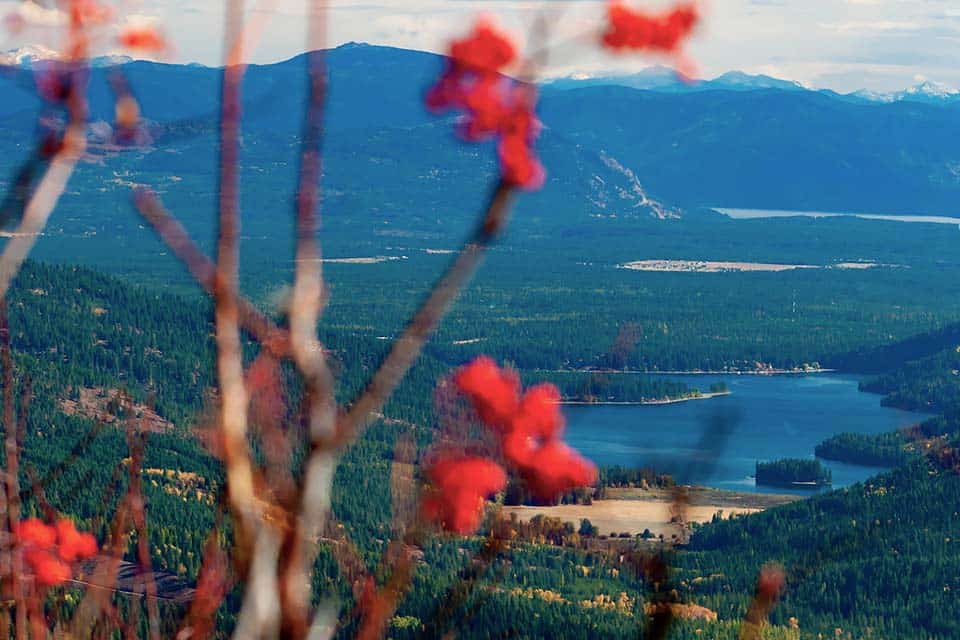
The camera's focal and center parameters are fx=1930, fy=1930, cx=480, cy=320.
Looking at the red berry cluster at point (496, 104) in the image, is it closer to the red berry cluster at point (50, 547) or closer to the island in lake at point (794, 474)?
the red berry cluster at point (50, 547)

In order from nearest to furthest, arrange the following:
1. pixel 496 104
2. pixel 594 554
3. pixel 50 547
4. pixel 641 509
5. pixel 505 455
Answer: pixel 496 104
pixel 505 455
pixel 50 547
pixel 594 554
pixel 641 509

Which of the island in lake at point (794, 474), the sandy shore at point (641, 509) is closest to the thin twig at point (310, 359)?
the sandy shore at point (641, 509)

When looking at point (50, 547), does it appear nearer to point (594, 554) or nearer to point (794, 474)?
point (594, 554)

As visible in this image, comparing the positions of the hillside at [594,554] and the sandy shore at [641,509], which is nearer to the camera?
the hillside at [594,554]

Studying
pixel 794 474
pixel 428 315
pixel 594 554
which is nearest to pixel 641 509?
pixel 794 474

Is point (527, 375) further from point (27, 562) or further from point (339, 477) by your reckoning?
point (27, 562)

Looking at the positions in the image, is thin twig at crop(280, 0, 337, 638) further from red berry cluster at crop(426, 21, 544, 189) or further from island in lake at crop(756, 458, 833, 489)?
island in lake at crop(756, 458, 833, 489)
